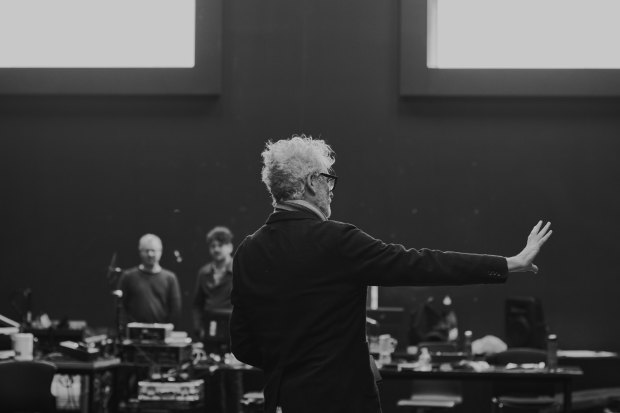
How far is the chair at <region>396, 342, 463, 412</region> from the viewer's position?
696 cm

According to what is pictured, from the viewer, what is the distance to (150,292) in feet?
27.6

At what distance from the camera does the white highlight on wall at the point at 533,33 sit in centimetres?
888

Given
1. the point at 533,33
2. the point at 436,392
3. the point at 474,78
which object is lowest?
the point at 436,392

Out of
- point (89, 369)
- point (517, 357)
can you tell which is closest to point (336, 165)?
point (517, 357)

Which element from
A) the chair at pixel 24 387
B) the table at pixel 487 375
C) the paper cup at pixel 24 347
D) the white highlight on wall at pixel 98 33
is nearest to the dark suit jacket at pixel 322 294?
the chair at pixel 24 387

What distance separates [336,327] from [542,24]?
6540 millimetres

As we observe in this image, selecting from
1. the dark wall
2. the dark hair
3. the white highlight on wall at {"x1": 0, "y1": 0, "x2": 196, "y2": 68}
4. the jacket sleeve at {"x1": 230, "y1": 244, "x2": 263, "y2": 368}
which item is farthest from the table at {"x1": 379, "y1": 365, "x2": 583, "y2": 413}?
the white highlight on wall at {"x1": 0, "y1": 0, "x2": 196, "y2": 68}

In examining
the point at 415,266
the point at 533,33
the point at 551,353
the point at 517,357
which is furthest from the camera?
the point at 533,33

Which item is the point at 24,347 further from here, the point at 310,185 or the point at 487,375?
the point at 310,185

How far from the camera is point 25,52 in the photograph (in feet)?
31.1

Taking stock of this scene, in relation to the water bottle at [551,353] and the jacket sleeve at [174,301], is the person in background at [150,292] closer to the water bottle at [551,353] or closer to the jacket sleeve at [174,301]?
the jacket sleeve at [174,301]

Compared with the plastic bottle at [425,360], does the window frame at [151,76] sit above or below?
above

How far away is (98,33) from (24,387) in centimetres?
444

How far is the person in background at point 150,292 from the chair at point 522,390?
265 centimetres
